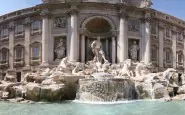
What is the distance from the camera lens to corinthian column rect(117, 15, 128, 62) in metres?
29.1

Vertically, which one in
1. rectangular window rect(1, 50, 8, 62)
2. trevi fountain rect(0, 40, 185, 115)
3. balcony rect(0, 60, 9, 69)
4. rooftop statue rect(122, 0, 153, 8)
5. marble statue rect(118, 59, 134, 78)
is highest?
rooftop statue rect(122, 0, 153, 8)

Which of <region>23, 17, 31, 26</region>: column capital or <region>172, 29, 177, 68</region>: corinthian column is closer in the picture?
<region>23, 17, 31, 26</region>: column capital

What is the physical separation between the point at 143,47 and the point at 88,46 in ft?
21.2

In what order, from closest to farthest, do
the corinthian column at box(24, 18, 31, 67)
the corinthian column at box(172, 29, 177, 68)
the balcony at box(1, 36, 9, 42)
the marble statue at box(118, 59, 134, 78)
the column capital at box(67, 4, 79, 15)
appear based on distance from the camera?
the marble statue at box(118, 59, 134, 78) → the column capital at box(67, 4, 79, 15) → the corinthian column at box(24, 18, 31, 67) → the balcony at box(1, 36, 9, 42) → the corinthian column at box(172, 29, 177, 68)

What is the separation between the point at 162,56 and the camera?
1315 inches

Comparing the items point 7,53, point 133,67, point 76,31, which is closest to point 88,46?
point 76,31

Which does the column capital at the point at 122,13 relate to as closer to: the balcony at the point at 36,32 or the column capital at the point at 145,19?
the column capital at the point at 145,19

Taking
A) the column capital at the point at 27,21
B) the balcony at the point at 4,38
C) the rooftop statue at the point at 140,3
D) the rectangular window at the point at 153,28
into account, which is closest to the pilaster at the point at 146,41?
the rooftop statue at the point at 140,3

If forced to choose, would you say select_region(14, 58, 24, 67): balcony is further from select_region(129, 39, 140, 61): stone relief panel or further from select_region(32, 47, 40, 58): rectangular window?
select_region(129, 39, 140, 61): stone relief panel

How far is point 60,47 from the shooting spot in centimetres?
2923

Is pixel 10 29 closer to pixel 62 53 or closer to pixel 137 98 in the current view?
pixel 62 53

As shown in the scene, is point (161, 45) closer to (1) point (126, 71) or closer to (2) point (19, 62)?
(1) point (126, 71)

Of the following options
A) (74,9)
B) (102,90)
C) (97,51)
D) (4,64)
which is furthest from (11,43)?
(102,90)

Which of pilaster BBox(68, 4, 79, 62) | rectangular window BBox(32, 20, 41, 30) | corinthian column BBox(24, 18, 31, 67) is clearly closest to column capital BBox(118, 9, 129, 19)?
pilaster BBox(68, 4, 79, 62)
